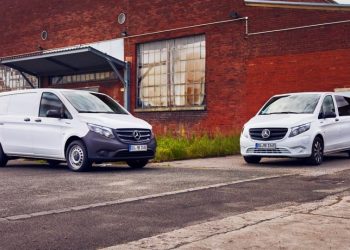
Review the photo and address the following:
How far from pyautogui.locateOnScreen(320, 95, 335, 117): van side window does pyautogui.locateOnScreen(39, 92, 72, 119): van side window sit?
5764mm

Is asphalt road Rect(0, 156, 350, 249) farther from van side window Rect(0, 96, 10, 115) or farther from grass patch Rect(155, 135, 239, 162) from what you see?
grass patch Rect(155, 135, 239, 162)

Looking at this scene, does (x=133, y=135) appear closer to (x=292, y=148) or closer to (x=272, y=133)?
(x=272, y=133)

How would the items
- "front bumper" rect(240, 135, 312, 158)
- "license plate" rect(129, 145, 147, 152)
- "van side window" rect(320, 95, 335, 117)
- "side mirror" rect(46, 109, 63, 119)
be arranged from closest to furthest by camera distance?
"license plate" rect(129, 145, 147, 152)
"side mirror" rect(46, 109, 63, 119)
"front bumper" rect(240, 135, 312, 158)
"van side window" rect(320, 95, 335, 117)

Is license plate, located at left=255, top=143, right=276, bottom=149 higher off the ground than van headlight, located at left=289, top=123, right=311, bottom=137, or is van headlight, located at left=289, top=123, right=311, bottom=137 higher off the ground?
van headlight, located at left=289, top=123, right=311, bottom=137

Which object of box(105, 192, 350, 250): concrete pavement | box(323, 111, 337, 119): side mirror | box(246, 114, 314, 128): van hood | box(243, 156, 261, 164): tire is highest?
box(323, 111, 337, 119): side mirror

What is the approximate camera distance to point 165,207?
603 cm

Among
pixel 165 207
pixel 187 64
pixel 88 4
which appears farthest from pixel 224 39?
pixel 165 207

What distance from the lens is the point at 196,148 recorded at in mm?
14297

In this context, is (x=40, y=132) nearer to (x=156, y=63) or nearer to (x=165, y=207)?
(x=165, y=207)

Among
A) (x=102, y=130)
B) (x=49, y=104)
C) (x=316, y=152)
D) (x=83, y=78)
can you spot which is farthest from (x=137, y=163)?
(x=83, y=78)

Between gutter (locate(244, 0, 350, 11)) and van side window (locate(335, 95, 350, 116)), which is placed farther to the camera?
gutter (locate(244, 0, 350, 11))

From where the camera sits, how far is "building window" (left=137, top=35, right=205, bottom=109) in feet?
70.5

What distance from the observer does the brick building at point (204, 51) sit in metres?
18.2

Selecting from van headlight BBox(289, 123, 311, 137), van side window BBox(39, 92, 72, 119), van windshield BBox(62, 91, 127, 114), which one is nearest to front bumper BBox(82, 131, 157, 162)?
van windshield BBox(62, 91, 127, 114)
